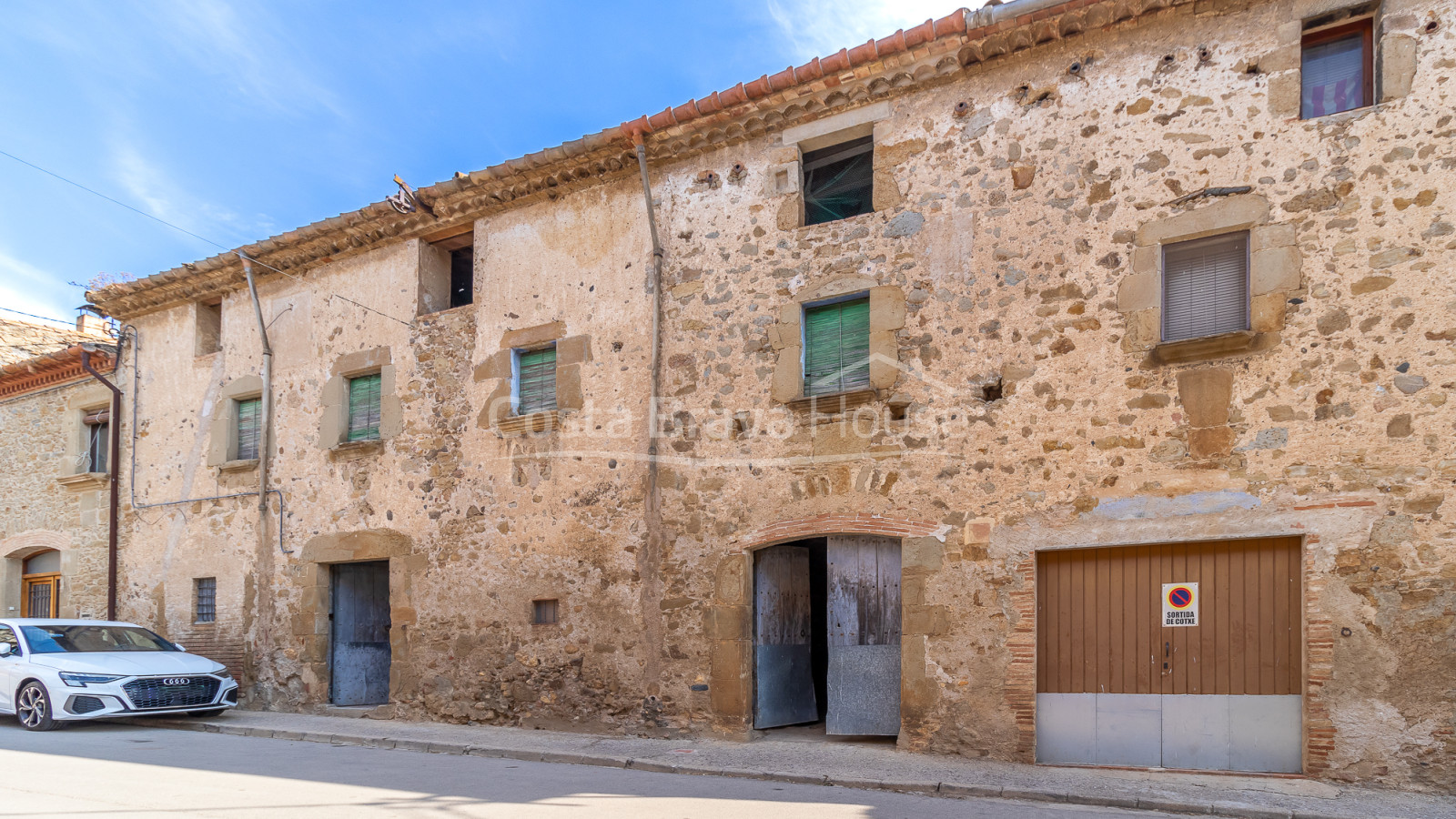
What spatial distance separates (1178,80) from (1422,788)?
5616mm

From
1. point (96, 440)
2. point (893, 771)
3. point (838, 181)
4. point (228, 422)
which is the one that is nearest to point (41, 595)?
point (96, 440)

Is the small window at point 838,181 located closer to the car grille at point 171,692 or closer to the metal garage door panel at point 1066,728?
the metal garage door panel at point 1066,728

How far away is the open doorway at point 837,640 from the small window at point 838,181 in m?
3.35

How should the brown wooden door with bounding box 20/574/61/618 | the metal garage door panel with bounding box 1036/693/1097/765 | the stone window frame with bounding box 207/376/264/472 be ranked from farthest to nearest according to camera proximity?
the brown wooden door with bounding box 20/574/61/618 → the stone window frame with bounding box 207/376/264/472 → the metal garage door panel with bounding box 1036/693/1097/765

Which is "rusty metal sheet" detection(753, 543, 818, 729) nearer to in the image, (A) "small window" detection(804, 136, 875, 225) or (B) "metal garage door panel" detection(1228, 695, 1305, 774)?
(A) "small window" detection(804, 136, 875, 225)

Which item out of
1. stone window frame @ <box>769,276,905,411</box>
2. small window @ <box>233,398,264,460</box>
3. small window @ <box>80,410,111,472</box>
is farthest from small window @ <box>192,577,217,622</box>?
stone window frame @ <box>769,276,905,411</box>

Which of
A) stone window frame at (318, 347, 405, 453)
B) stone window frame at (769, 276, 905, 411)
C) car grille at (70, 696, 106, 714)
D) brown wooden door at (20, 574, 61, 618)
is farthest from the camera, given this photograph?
brown wooden door at (20, 574, 61, 618)

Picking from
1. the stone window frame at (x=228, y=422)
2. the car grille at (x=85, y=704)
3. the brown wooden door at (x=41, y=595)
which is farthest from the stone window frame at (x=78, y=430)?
the car grille at (x=85, y=704)

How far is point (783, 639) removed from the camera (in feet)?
33.1

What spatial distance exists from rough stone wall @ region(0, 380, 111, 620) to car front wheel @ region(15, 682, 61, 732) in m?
4.83

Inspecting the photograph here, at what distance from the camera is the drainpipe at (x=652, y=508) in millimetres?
9820

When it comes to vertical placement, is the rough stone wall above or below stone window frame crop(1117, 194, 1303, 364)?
below

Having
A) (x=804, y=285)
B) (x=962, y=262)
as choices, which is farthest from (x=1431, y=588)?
(x=804, y=285)

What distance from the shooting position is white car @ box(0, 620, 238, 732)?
32.7 feet
